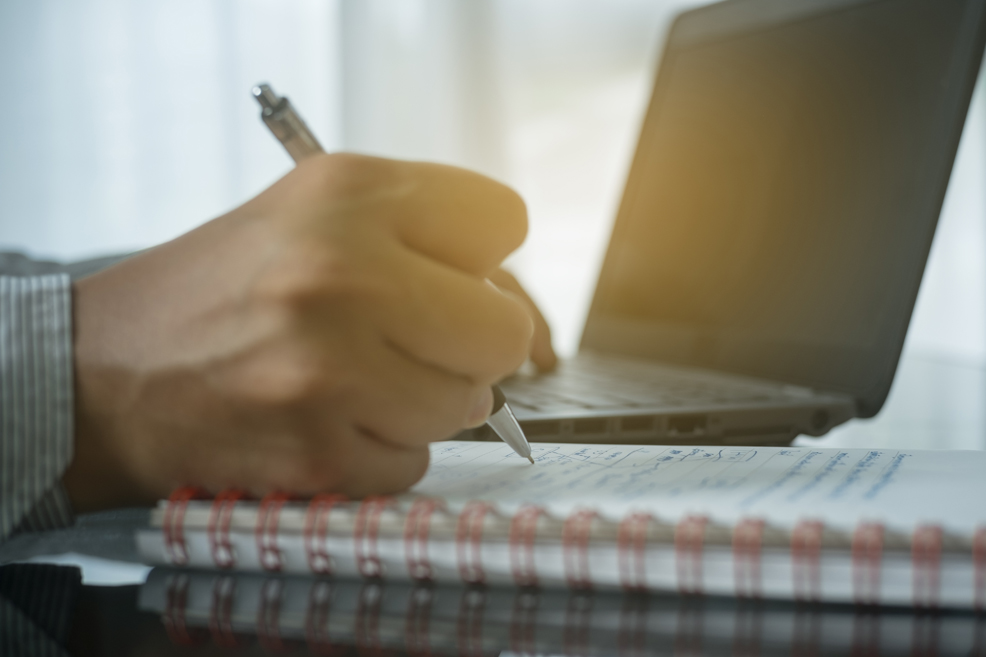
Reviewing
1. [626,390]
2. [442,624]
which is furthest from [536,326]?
[442,624]

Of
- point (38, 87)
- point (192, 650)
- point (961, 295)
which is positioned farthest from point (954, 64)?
point (38, 87)

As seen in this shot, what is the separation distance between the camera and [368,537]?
0.24 m

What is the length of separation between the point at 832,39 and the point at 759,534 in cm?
63

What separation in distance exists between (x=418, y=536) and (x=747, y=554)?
9 cm

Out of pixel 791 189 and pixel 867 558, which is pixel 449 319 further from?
pixel 791 189

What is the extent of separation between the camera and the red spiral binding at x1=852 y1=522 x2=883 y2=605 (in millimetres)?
200

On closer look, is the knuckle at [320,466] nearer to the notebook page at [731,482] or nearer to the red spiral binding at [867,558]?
the notebook page at [731,482]

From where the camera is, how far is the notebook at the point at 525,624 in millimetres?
196

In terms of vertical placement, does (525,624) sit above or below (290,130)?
below

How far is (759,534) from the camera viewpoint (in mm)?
206

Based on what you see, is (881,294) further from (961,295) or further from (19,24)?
(19,24)

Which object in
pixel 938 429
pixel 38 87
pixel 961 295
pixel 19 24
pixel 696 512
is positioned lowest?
pixel 961 295

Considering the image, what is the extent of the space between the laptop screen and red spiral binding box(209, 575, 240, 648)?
47cm

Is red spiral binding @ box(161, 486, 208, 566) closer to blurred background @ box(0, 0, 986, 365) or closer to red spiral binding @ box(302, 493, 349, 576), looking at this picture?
red spiral binding @ box(302, 493, 349, 576)
